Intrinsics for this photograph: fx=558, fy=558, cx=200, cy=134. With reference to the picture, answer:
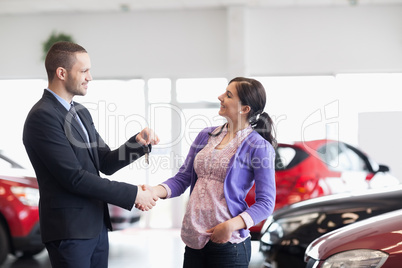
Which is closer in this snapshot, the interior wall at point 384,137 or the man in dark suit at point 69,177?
the man in dark suit at point 69,177

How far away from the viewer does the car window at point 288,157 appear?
570cm

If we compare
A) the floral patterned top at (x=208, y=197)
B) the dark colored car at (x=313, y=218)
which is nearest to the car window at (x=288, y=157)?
the dark colored car at (x=313, y=218)

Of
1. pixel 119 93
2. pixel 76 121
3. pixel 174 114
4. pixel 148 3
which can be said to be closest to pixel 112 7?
pixel 148 3

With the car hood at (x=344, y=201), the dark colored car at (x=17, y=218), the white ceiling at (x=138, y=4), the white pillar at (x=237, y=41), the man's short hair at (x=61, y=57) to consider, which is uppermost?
the white ceiling at (x=138, y=4)

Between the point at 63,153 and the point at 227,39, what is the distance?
690cm

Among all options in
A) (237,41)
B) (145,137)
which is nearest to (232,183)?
(145,137)

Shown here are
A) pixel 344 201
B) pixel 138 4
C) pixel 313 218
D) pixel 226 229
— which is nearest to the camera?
pixel 226 229

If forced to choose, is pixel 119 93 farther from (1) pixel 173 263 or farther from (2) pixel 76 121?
(2) pixel 76 121

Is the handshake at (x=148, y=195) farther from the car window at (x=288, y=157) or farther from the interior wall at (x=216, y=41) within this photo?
the interior wall at (x=216, y=41)

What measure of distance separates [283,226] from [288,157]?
1934 mm

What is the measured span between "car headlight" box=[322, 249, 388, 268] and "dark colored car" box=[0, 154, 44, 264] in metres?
3.39

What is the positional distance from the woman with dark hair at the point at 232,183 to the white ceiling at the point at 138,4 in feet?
21.1

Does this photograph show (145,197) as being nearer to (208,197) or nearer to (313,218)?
(208,197)

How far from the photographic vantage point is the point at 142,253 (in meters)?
6.23
